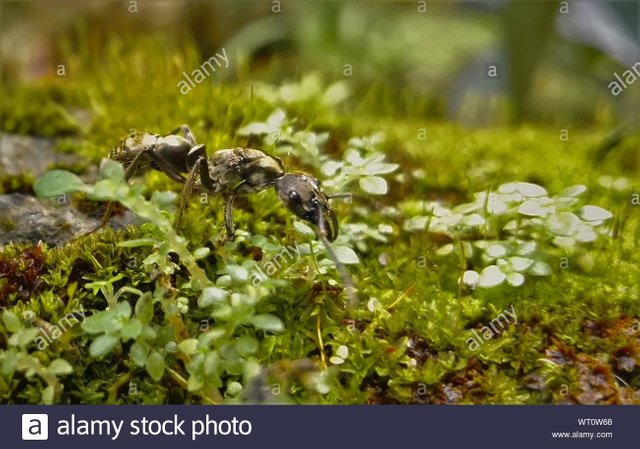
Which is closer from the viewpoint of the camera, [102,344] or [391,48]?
[102,344]

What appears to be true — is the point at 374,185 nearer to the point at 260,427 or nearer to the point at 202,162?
the point at 202,162

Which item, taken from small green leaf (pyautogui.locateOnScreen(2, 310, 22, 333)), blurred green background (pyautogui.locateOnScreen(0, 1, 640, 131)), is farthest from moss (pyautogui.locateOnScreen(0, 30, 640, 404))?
blurred green background (pyautogui.locateOnScreen(0, 1, 640, 131))

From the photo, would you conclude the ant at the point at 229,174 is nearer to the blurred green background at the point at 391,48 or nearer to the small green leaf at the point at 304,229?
the small green leaf at the point at 304,229

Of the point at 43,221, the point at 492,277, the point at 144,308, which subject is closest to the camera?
the point at 144,308

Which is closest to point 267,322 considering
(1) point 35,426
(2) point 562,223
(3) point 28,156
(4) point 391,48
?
(1) point 35,426

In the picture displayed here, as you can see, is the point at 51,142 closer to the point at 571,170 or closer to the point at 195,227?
the point at 195,227

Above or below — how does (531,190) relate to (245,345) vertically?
above
